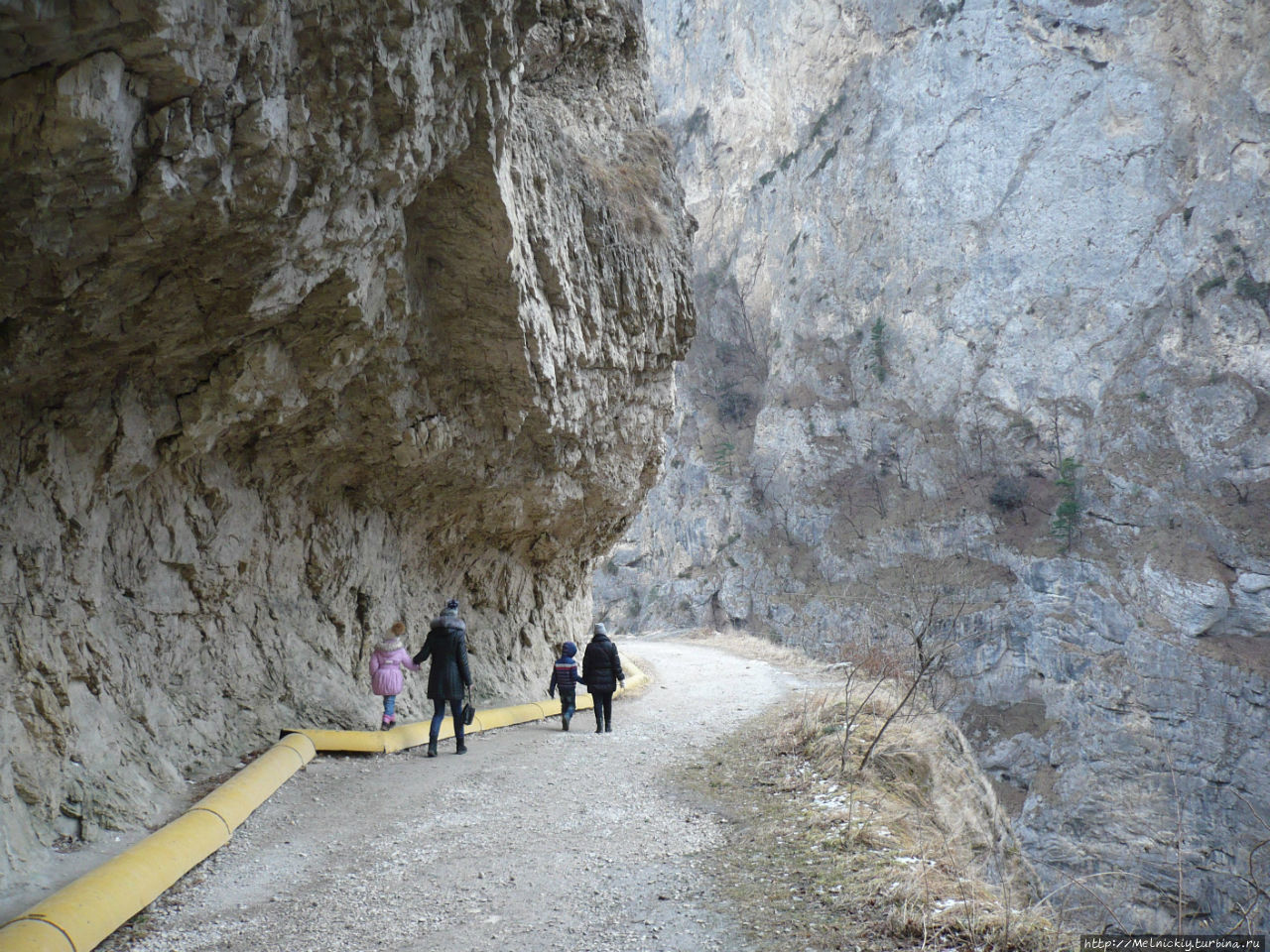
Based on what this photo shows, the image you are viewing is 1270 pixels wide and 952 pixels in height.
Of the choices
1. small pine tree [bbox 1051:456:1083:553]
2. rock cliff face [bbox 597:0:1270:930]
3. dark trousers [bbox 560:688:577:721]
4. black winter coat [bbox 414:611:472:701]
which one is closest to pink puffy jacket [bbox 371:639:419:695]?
black winter coat [bbox 414:611:472:701]

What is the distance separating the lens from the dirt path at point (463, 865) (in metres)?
3.48

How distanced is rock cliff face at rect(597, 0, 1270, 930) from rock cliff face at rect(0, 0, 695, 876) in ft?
86.3

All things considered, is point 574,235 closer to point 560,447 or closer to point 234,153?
point 560,447

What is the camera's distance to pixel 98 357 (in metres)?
4.51

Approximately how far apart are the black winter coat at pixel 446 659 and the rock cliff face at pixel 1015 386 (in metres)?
25.9

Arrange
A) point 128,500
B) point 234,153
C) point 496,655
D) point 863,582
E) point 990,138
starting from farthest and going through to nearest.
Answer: point 990,138
point 863,582
point 496,655
point 128,500
point 234,153

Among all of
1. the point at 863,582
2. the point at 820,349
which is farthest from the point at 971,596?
the point at 820,349

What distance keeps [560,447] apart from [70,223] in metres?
6.26

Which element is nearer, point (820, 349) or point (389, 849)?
point (389, 849)

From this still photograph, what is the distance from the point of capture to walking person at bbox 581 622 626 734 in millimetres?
8466

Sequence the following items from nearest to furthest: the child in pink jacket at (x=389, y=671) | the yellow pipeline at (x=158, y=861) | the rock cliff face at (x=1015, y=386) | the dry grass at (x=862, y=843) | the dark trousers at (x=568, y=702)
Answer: the yellow pipeline at (x=158, y=861) < the dry grass at (x=862, y=843) < the child in pink jacket at (x=389, y=671) < the dark trousers at (x=568, y=702) < the rock cliff face at (x=1015, y=386)

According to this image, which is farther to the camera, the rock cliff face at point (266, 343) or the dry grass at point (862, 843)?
the rock cliff face at point (266, 343)

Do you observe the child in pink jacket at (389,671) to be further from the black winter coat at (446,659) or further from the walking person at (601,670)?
the walking person at (601,670)

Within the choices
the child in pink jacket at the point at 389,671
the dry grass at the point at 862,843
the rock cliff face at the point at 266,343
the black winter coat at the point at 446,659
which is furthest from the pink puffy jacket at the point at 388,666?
the dry grass at the point at 862,843
